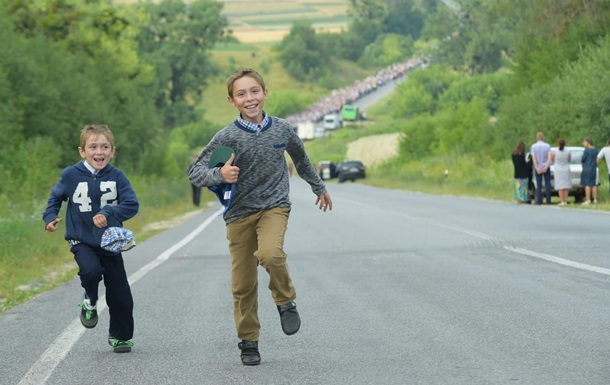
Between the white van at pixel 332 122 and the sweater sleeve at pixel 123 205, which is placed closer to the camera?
the sweater sleeve at pixel 123 205

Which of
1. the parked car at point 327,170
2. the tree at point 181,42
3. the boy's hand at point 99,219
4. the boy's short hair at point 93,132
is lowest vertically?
the parked car at point 327,170

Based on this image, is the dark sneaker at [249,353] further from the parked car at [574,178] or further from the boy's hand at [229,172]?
the parked car at [574,178]

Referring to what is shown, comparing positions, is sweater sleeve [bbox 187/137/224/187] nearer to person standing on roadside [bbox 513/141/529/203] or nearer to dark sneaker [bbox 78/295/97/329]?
dark sneaker [bbox 78/295/97/329]

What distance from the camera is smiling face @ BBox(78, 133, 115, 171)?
8367 millimetres

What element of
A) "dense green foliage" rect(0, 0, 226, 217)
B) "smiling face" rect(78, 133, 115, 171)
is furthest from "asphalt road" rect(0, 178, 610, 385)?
"dense green foliage" rect(0, 0, 226, 217)

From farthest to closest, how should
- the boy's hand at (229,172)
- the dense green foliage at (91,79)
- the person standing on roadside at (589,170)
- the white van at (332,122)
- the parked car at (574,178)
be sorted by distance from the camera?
the white van at (332,122) < the dense green foliage at (91,79) < the parked car at (574,178) < the person standing on roadside at (589,170) < the boy's hand at (229,172)

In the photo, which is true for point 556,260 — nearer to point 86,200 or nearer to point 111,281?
point 111,281

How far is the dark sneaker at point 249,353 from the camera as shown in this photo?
769 cm

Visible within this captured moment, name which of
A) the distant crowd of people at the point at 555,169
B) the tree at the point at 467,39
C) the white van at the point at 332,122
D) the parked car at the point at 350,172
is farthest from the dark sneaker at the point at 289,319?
the white van at the point at 332,122

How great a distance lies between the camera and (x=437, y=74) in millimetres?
158375

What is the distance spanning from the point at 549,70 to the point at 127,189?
5148 centimetres

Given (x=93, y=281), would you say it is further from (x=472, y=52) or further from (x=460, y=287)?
(x=472, y=52)

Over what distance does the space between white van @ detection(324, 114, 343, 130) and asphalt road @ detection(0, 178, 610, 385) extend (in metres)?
152

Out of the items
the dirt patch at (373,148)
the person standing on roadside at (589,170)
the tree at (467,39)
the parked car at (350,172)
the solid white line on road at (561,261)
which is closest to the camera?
the solid white line on road at (561,261)
